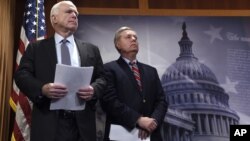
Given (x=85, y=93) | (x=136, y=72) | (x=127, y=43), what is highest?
(x=127, y=43)

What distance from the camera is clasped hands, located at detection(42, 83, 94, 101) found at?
224 centimetres

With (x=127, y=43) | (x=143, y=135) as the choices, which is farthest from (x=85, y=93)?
(x=127, y=43)

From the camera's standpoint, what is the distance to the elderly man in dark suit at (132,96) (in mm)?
2768

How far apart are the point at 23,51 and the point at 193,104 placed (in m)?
1.75

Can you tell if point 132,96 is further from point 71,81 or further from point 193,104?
point 193,104

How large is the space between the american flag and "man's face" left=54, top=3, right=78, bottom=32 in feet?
3.10

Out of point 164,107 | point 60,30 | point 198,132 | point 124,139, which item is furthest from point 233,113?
point 60,30

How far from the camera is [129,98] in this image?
2881mm

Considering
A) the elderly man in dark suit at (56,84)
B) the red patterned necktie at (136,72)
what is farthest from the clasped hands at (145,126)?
the elderly man in dark suit at (56,84)

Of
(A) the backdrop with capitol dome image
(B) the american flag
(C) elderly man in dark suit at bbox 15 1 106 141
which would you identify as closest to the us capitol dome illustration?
(A) the backdrop with capitol dome image

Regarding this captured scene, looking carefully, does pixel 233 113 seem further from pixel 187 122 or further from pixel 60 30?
pixel 60 30

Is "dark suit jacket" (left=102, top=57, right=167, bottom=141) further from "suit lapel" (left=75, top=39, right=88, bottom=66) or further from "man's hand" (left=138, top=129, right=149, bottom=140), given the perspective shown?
"suit lapel" (left=75, top=39, right=88, bottom=66)

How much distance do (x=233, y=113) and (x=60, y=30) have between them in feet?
7.16

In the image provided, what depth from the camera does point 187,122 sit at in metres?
3.83
